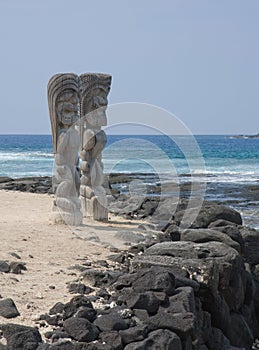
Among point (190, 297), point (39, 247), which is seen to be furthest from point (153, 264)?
point (39, 247)

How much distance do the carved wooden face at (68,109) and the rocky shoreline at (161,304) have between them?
3.01 m

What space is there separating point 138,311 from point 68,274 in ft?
8.37

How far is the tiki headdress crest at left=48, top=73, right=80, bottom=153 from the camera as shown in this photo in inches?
464

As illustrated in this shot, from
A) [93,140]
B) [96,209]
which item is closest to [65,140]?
[93,140]

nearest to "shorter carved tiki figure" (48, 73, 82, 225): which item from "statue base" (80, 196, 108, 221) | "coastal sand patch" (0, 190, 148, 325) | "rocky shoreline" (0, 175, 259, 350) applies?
"coastal sand patch" (0, 190, 148, 325)

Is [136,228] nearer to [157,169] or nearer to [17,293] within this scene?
[17,293]

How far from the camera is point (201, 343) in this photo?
6.33m

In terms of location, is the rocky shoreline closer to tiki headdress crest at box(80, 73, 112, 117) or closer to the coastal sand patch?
the coastal sand patch

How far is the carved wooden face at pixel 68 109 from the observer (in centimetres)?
1183

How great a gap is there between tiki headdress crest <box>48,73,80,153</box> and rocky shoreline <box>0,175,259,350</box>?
313 centimetres

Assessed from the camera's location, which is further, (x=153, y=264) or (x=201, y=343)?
(x=153, y=264)

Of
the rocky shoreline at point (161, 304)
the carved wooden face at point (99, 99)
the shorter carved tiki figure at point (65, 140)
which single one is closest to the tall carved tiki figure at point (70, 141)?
the shorter carved tiki figure at point (65, 140)

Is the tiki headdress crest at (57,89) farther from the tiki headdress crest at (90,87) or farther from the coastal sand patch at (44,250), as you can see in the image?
the coastal sand patch at (44,250)

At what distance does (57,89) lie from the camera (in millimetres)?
11820
